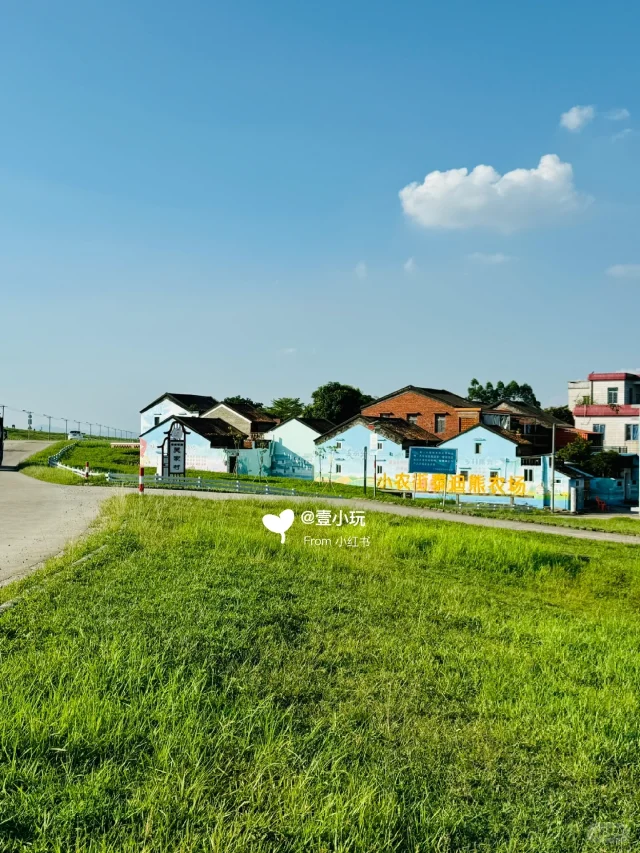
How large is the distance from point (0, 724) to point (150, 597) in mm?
3986

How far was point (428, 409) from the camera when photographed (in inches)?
2015

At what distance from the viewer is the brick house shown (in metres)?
49.2

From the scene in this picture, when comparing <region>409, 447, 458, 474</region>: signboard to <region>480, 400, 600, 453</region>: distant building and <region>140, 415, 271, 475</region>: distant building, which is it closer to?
<region>480, 400, 600, 453</region>: distant building

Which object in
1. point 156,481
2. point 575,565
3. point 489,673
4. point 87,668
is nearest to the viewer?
point 87,668

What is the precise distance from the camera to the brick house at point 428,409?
161ft

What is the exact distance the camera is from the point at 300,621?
28.4 feet

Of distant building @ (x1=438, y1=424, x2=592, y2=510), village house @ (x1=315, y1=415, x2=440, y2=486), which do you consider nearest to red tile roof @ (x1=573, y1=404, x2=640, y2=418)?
distant building @ (x1=438, y1=424, x2=592, y2=510)

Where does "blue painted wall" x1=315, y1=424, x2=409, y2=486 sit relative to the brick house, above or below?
below

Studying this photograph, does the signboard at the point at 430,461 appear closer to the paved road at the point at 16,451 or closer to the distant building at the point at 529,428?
the distant building at the point at 529,428

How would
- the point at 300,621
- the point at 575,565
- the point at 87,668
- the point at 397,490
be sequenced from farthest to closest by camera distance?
the point at 397,490, the point at 575,565, the point at 300,621, the point at 87,668

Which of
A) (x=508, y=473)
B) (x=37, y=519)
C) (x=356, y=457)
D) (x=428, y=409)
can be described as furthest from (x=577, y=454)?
(x=37, y=519)

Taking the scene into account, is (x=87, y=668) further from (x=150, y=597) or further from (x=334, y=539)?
(x=334, y=539)

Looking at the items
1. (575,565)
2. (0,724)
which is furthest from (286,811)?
(575,565)

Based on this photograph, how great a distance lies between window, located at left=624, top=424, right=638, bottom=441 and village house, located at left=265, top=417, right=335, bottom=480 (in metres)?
21.3
